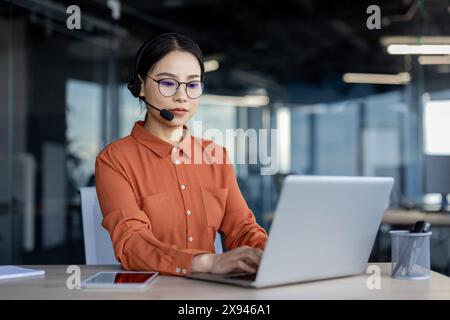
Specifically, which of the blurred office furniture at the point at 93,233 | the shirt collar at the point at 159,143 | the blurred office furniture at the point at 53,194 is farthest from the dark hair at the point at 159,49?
the blurred office furniture at the point at 53,194

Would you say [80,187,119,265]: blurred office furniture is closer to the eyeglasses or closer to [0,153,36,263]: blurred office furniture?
the eyeglasses

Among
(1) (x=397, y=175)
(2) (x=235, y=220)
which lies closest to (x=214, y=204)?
(2) (x=235, y=220)

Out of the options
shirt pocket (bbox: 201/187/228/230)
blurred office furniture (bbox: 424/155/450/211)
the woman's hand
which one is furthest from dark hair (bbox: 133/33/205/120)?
blurred office furniture (bbox: 424/155/450/211)

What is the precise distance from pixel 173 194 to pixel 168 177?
6 cm

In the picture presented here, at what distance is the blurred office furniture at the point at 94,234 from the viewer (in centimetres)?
220

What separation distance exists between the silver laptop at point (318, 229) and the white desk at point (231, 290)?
1.3 inches

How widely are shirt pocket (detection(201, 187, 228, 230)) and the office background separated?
107 inches

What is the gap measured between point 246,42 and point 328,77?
118 centimetres

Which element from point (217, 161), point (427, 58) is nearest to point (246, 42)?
point (427, 58)

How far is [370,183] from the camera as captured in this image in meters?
1.52

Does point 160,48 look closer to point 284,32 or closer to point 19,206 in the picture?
point 19,206

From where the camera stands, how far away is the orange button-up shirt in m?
1.84

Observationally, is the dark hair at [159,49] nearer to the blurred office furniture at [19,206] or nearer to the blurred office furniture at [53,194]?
the blurred office furniture at [19,206]

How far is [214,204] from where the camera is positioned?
2.07 metres
